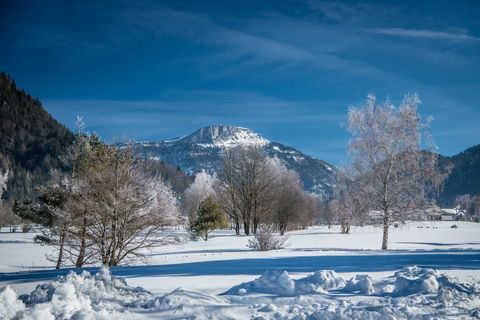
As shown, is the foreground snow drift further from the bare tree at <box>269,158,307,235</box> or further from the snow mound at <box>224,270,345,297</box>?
the bare tree at <box>269,158,307,235</box>

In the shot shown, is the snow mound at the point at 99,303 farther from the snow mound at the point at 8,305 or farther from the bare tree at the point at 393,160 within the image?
the bare tree at the point at 393,160

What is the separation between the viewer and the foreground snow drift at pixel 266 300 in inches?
235

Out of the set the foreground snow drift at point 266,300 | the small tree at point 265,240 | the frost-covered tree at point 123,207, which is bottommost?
the small tree at point 265,240

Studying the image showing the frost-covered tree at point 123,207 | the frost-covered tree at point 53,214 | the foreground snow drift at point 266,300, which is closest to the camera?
the foreground snow drift at point 266,300

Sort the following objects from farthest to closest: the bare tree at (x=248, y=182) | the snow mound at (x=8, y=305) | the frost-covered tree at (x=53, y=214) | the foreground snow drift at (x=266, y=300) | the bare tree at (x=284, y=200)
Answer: the bare tree at (x=284, y=200) < the bare tree at (x=248, y=182) < the frost-covered tree at (x=53, y=214) < the foreground snow drift at (x=266, y=300) < the snow mound at (x=8, y=305)

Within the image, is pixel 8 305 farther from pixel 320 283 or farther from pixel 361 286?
pixel 361 286

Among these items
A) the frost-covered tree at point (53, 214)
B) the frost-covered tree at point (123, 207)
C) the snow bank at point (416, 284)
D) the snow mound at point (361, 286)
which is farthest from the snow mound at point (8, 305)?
the frost-covered tree at point (53, 214)

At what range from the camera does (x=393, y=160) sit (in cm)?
2331

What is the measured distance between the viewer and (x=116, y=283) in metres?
7.50

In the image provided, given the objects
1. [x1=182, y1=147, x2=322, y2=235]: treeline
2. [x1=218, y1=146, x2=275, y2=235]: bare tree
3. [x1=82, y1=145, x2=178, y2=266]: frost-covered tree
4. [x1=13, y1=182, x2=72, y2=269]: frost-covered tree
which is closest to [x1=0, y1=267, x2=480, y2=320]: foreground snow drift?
[x1=82, y1=145, x2=178, y2=266]: frost-covered tree

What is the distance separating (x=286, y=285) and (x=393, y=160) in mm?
17776

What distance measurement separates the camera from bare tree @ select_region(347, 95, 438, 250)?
22969 millimetres

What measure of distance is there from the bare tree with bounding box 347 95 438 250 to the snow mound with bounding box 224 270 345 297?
52.5ft

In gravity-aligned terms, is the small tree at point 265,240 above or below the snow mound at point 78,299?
below
